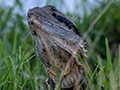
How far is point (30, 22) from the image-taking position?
1439mm

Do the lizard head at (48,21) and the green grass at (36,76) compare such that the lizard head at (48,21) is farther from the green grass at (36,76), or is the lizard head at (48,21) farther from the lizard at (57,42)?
the green grass at (36,76)

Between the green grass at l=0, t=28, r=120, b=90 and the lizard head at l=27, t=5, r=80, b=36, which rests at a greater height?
the lizard head at l=27, t=5, r=80, b=36

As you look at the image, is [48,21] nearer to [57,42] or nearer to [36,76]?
[57,42]

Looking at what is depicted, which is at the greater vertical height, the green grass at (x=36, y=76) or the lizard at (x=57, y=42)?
the lizard at (x=57, y=42)

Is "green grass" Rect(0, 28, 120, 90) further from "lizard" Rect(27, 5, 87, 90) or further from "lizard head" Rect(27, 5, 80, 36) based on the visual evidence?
"lizard head" Rect(27, 5, 80, 36)

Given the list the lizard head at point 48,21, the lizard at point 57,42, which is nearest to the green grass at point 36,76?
the lizard at point 57,42

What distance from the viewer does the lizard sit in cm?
145

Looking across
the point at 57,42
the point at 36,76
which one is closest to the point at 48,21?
the point at 57,42

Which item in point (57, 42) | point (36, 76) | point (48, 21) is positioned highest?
point (48, 21)

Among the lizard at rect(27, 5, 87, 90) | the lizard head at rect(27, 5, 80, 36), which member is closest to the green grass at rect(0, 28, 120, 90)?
the lizard at rect(27, 5, 87, 90)

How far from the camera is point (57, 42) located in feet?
Answer: 4.86

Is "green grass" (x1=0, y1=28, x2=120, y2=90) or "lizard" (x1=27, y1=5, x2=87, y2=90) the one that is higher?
"lizard" (x1=27, y1=5, x2=87, y2=90)

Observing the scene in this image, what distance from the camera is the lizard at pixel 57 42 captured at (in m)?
1.45

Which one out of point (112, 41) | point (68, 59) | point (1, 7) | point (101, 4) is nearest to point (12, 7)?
point (1, 7)
